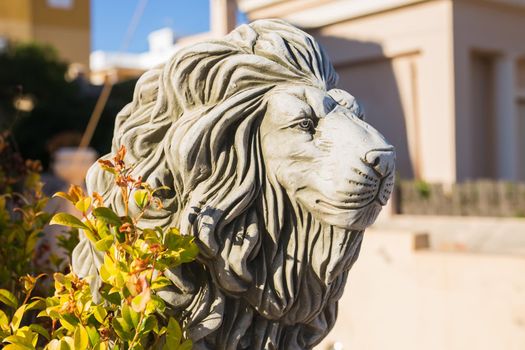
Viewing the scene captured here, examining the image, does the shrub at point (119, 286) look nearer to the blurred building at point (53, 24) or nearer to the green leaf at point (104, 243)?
the green leaf at point (104, 243)

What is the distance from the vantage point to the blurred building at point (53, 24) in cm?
2141

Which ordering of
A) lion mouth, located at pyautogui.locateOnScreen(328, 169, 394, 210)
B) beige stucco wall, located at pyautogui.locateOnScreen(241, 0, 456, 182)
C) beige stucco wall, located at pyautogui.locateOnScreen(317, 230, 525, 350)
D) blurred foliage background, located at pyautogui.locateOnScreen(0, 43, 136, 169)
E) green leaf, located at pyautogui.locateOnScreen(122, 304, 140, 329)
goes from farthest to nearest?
blurred foliage background, located at pyautogui.locateOnScreen(0, 43, 136, 169) < beige stucco wall, located at pyautogui.locateOnScreen(241, 0, 456, 182) < beige stucco wall, located at pyautogui.locateOnScreen(317, 230, 525, 350) < lion mouth, located at pyautogui.locateOnScreen(328, 169, 394, 210) < green leaf, located at pyautogui.locateOnScreen(122, 304, 140, 329)

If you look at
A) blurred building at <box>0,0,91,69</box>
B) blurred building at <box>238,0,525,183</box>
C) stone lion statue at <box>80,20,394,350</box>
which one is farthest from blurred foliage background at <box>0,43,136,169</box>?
stone lion statue at <box>80,20,394,350</box>

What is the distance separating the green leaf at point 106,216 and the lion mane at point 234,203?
0.12m

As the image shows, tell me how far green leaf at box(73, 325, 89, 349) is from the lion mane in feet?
0.60

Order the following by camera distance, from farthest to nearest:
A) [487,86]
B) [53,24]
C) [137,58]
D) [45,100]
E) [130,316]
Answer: [137,58] < [53,24] < [45,100] < [487,86] < [130,316]

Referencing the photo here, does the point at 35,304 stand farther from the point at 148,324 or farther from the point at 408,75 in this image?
the point at 408,75

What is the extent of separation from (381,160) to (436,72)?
10.6m

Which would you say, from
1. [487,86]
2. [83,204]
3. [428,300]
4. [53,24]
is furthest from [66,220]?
[53,24]

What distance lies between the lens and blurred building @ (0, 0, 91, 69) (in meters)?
21.4

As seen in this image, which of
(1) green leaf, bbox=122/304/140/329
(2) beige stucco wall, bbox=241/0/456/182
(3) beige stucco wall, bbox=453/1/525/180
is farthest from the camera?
(3) beige stucco wall, bbox=453/1/525/180

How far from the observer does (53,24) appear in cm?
2211

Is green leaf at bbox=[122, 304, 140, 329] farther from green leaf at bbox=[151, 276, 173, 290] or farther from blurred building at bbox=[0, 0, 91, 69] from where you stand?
blurred building at bbox=[0, 0, 91, 69]

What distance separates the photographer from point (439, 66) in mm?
11234
